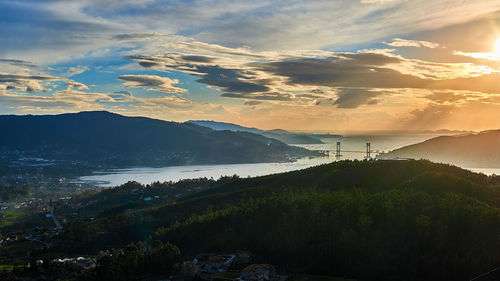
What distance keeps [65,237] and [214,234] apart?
124 feet

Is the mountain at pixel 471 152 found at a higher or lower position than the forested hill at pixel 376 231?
higher

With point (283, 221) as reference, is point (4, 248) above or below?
below

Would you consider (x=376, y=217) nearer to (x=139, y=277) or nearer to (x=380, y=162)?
(x=139, y=277)

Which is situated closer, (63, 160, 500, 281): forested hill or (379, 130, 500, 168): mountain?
(63, 160, 500, 281): forested hill

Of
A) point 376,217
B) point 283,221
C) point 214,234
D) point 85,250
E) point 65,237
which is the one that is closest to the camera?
point 376,217

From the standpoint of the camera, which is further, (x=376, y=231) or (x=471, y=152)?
(x=471, y=152)

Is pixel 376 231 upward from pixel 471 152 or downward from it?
downward

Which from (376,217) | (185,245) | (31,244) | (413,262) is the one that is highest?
(376,217)

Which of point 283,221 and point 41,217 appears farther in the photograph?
point 41,217

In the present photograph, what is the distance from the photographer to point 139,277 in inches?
1871

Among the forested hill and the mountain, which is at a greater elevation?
the mountain

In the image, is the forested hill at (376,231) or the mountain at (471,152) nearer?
the forested hill at (376,231)

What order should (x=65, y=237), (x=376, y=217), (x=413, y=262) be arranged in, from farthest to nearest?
1. (x=65, y=237)
2. (x=376, y=217)
3. (x=413, y=262)

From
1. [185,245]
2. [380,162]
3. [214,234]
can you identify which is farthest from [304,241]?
[380,162]
